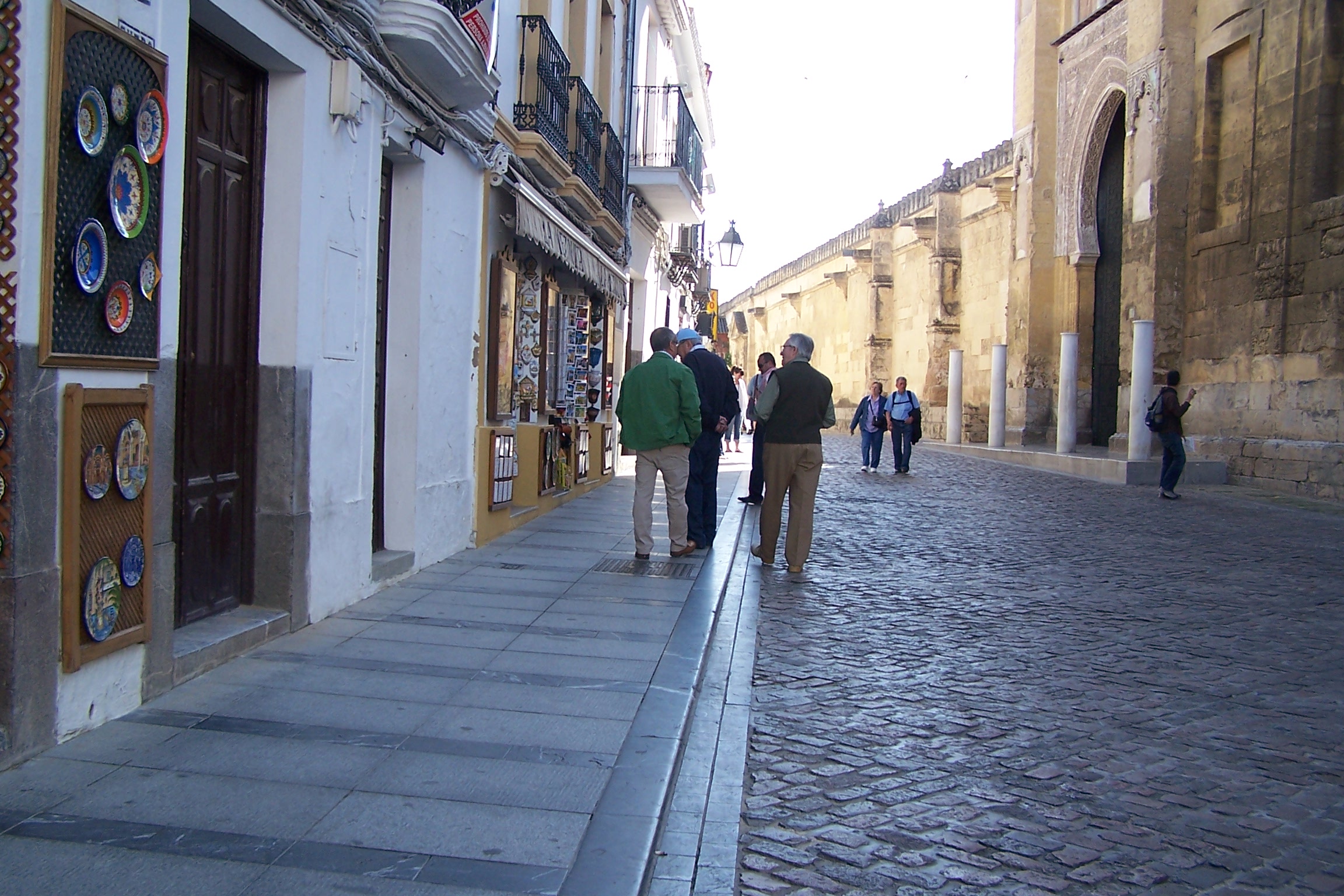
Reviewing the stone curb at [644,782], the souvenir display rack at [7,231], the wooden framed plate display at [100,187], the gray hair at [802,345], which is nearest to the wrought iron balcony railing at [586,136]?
the gray hair at [802,345]

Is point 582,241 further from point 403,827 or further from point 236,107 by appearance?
point 403,827

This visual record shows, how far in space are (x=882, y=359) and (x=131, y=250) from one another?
3198cm

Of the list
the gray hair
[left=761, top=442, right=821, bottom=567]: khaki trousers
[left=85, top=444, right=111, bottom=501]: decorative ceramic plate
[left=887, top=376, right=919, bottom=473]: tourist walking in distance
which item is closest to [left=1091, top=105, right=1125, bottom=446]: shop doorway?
[left=887, top=376, right=919, bottom=473]: tourist walking in distance

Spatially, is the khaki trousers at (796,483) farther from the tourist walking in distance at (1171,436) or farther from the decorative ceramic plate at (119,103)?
the tourist walking in distance at (1171,436)

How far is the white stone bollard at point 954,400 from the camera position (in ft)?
80.1

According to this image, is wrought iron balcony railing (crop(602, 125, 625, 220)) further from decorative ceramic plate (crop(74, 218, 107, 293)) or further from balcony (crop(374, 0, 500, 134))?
decorative ceramic plate (crop(74, 218, 107, 293))

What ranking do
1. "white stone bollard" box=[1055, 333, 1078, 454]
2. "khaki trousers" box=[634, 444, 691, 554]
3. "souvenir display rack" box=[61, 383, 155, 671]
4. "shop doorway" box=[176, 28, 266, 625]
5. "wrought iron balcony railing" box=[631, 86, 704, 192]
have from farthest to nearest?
"white stone bollard" box=[1055, 333, 1078, 454]
"wrought iron balcony railing" box=[631, 86, 704, 192]
"khaki trousers" box=[634, 444, 691, 554]
"shop doorway" box=[176, 28, 266, 625]
"souvenir display rack" box=[61, 383, 155, 671]

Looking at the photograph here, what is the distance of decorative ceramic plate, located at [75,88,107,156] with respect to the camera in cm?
364

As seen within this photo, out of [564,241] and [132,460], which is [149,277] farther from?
[564,241]

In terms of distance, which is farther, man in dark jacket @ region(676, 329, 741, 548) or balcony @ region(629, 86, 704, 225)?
balcony @ region(629, 86, 704, 225)

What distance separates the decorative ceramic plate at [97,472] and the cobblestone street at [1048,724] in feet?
8.00

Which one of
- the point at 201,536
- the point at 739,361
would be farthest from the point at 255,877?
the point at 739,361

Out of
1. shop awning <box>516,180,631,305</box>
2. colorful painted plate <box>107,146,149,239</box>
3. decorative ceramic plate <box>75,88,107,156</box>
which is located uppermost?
shop awning <box>516,180,631,305</box>

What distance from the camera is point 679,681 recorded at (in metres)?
4.82
